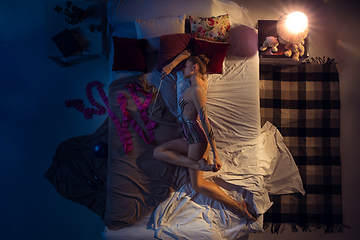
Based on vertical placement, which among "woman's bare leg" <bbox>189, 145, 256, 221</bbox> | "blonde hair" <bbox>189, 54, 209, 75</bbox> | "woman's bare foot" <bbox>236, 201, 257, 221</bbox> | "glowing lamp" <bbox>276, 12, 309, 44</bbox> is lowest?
"woman's bare foot" <bbox>236, 201, 257, 221</bbox>

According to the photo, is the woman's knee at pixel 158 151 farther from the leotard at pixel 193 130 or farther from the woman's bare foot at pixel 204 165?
the woman's bare foot at pixel 204 165

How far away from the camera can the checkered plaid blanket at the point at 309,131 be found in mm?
2674

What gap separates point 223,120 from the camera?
2.36m

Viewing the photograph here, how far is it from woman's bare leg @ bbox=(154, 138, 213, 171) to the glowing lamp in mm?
1610

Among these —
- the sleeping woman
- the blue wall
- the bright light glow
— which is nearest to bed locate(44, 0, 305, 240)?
the sleeping woman

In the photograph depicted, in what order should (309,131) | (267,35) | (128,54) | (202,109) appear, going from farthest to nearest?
1. (309,131)
2. (267,35)
3. (128,54)
4. (202,109)

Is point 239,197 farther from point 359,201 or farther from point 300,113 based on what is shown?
point 359,201

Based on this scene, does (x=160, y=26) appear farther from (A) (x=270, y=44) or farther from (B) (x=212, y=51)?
(A) (x=270, y=44)

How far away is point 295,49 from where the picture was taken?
2.39 m

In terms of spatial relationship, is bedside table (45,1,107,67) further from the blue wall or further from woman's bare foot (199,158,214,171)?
woman's bare foot (199,158,214,171)

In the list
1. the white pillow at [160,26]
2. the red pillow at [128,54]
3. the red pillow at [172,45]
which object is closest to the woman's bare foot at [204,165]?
the red pillow at [172,45]

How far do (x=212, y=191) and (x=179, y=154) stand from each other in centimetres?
55

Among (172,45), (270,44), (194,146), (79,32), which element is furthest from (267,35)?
(79,32)

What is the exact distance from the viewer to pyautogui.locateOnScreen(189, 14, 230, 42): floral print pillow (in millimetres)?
Result: 2324
